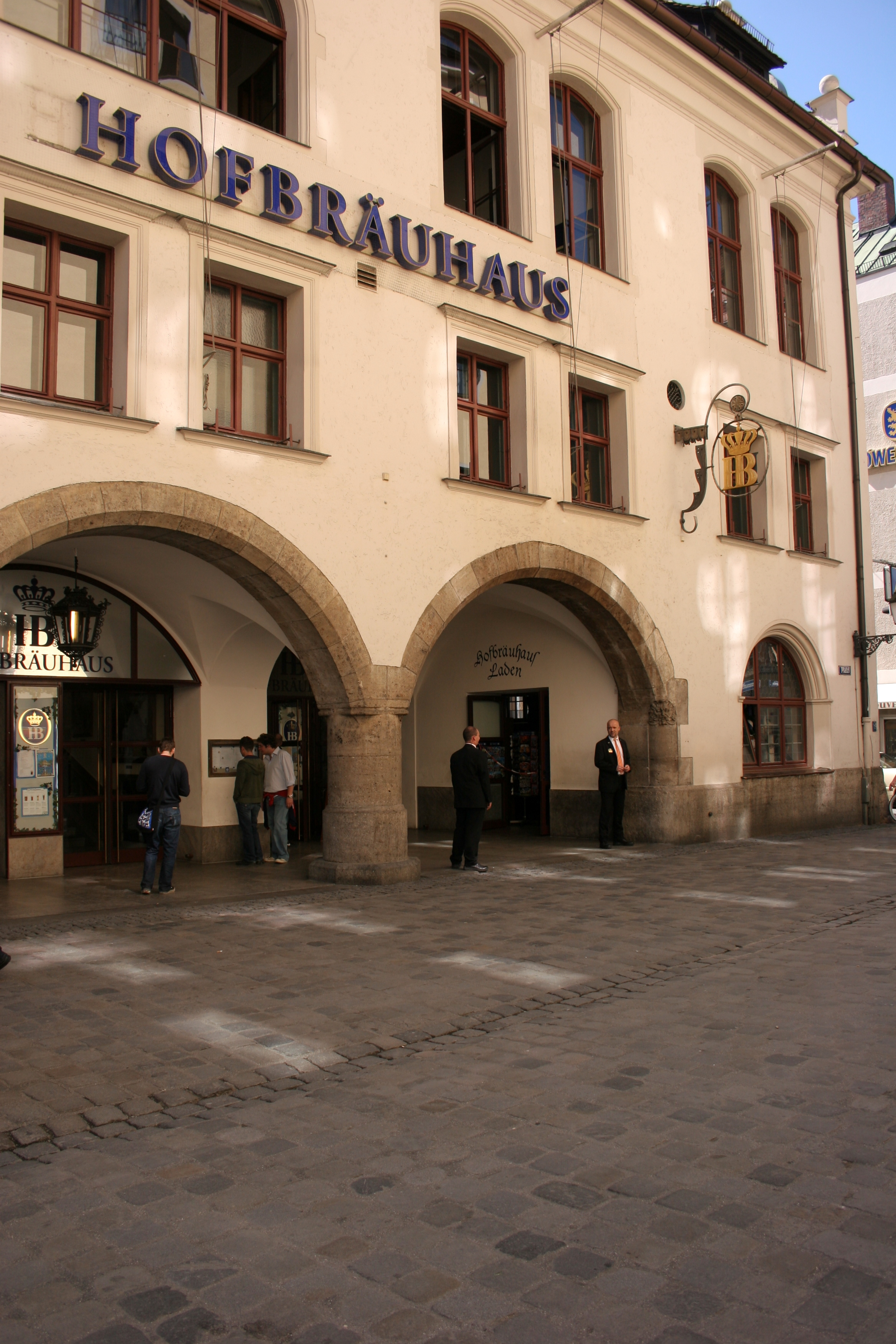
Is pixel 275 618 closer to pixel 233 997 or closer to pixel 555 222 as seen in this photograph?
pixel 233 997

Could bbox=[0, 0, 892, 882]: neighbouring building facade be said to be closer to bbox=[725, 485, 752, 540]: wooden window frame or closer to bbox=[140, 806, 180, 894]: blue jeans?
bbox=[725, 485, 752, 540]: wooden window frame

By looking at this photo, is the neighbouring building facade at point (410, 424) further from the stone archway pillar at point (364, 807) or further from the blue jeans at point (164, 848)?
the blue jeans at point (164, 848)

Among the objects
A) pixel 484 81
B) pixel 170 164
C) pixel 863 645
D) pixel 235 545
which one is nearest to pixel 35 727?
pixel 235 545

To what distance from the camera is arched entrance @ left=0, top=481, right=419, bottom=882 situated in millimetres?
10117

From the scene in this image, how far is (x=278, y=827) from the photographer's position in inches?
503

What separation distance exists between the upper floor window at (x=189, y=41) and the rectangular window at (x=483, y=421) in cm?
348

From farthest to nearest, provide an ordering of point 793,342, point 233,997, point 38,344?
point 793,342
point 38,344
point 233,997

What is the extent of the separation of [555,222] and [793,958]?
1065 cm

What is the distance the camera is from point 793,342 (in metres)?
19.1

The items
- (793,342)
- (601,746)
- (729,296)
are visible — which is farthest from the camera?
(793,342)

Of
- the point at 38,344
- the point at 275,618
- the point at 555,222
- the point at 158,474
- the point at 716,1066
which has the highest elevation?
the point at 555,222

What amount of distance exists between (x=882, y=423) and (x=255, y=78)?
2344 cm

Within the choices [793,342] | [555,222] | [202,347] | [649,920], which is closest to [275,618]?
[202,347]

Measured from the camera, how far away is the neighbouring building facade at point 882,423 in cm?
3000
